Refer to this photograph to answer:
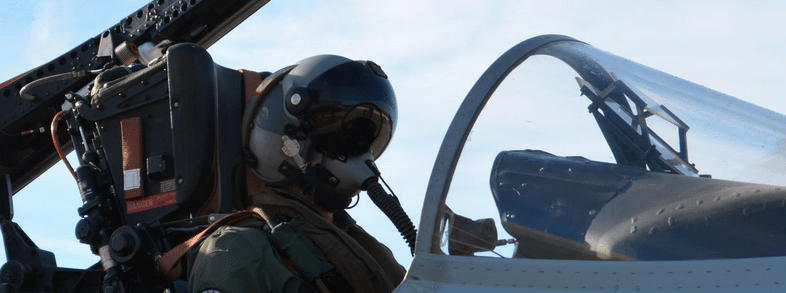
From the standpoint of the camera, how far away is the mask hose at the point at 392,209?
396 cm

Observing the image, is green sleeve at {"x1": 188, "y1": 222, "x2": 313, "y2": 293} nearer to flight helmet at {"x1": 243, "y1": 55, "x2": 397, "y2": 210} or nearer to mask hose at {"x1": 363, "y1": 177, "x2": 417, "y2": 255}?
mask hose at {"x1": 363, "y1": 177, "x2": 417, "y2": 255}

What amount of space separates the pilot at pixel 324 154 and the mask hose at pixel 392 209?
0.17ft

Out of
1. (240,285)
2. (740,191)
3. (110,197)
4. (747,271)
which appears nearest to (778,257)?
(747,271)

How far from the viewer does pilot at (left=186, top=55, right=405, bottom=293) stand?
404 centimetres

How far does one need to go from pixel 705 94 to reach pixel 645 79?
0.18 metres

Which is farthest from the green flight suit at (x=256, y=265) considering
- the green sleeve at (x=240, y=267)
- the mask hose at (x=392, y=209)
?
the mask hose at (x=392, y=209)

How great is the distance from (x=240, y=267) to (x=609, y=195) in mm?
1345

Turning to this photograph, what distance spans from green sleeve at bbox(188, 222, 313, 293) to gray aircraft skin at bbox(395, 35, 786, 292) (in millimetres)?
852

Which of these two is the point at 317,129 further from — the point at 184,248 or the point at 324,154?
the point at 184,248

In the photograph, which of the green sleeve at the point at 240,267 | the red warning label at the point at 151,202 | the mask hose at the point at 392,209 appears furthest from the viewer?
the red warning label at the point at 151,202

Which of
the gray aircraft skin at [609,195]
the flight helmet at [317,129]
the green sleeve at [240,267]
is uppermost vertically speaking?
the flight helmet at [317,129]

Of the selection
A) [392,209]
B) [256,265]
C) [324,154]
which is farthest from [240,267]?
[324,154]

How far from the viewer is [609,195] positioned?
2.80 meters

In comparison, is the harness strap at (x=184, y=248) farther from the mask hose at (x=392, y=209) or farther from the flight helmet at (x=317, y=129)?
the mask hose at (x=392, y=209)
